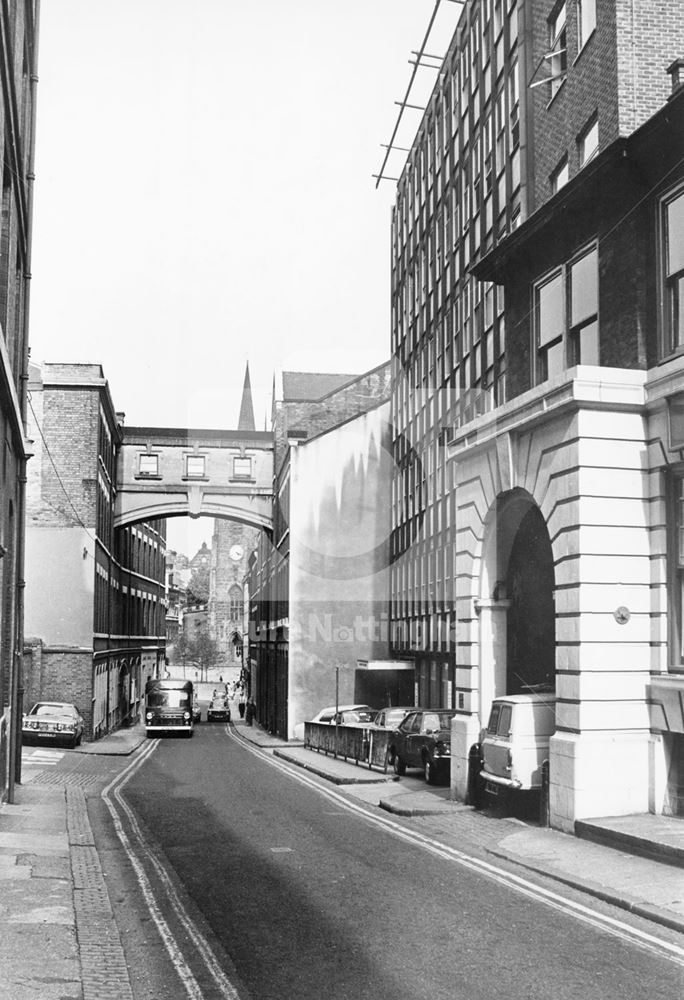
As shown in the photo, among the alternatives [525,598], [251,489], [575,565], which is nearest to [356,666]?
[251,489]

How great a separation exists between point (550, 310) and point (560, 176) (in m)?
2.83

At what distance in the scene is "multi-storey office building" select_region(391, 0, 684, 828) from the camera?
48.1ft

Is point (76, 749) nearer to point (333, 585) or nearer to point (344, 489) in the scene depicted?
point (333, 585)

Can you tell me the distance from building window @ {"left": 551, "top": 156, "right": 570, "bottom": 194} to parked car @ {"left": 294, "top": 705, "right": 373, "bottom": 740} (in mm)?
20387

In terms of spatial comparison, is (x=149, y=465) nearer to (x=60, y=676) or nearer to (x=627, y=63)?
(x=60, y=676)

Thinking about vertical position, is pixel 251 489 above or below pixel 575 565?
above

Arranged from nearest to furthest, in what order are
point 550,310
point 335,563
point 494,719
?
point 494,719, point 550,310, point 335,563

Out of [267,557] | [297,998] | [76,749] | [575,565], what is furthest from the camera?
[267,557]

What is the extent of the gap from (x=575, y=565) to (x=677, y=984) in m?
7.57

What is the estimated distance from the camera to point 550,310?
18.5 m

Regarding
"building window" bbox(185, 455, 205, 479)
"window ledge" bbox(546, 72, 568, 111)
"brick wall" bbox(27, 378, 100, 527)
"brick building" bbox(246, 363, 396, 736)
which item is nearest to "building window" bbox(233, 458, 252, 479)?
"building window" bbox(185, 455, 205, 479)

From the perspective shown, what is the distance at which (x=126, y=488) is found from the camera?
5597cm

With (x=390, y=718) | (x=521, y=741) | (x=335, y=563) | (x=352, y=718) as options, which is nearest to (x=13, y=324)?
(x=521, y=741)

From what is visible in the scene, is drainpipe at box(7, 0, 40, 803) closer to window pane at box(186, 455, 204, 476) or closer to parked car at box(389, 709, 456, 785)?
parked car at box(389, 709, 456, 785)
